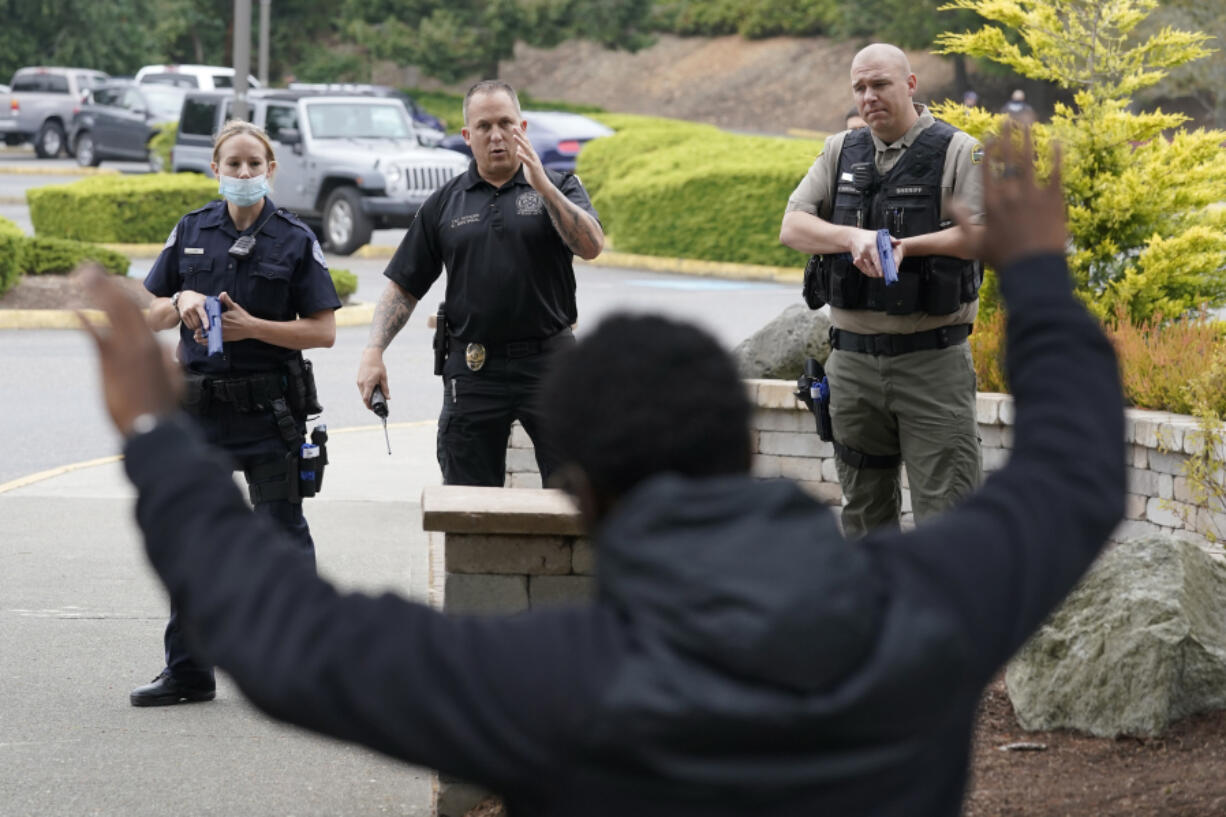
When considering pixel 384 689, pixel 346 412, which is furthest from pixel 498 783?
pixel 346 412

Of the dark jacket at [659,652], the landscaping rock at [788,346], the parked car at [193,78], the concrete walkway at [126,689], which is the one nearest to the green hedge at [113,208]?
the concrete walkway at [126,689]

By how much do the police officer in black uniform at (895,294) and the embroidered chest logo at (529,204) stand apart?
2.72 feet

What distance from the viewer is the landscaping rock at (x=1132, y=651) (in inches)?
189

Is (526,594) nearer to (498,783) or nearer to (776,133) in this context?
(498,783)

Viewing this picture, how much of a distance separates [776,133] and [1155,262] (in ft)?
145

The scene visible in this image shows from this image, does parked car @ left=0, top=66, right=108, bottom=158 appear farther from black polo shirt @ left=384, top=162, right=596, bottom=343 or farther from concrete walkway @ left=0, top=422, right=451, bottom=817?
black polo shirt @ left=384, top=162, right=596, bottom=343

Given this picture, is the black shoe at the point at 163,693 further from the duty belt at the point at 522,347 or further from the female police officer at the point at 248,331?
the duty belt at the point at 522,347

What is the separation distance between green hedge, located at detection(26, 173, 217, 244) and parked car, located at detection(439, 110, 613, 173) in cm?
862

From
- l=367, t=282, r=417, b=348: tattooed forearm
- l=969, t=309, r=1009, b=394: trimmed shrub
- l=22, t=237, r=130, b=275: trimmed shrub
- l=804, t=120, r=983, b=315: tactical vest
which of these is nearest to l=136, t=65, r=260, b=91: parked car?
l=22, t=237, r=130, b=275: trimmed shrub

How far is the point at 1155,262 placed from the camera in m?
8.40

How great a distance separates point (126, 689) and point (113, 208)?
17573 millimetres

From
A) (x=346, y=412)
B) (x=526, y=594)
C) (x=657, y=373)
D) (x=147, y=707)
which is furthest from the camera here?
(x=346, y=412)

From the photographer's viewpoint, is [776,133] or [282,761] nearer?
[282,761]

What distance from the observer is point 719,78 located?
56.0 meters
